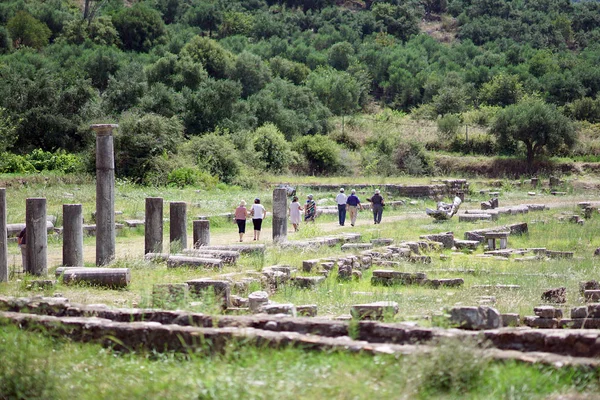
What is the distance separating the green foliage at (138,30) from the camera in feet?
297

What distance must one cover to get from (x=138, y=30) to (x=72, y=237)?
75488mm

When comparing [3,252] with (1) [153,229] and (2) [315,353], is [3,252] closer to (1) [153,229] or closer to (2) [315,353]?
A: (1) [153,229]

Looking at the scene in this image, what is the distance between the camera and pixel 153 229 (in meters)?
20.3

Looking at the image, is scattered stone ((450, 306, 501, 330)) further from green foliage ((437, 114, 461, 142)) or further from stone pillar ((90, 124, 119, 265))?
green foliage ((437, 114, 461, 142))

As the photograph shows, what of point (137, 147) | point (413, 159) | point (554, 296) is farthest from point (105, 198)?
point (413, 159)

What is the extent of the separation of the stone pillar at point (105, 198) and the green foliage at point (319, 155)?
33656 mm

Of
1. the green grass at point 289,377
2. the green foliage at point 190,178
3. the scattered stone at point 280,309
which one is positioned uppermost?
the green foliage at point 190,178

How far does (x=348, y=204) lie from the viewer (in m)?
29.7

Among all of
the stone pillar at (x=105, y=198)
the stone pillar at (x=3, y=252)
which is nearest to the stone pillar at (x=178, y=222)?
the stone pillar at (x=105, y=198)

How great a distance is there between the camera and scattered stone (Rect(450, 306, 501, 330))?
388 inches

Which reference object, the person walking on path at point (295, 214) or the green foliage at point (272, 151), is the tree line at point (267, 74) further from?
the person walking on path at point (295, 214)

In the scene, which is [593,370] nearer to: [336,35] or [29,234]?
[29,234]

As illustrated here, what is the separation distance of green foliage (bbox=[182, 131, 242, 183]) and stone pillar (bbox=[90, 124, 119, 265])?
23313mm

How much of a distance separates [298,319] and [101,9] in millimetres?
95901
